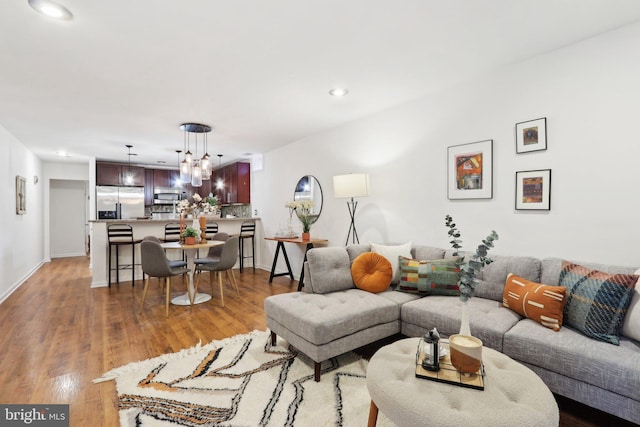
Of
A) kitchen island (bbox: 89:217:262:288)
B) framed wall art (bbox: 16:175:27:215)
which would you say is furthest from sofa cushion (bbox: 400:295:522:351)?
framed wall art (bbox: 16:175:27:215)

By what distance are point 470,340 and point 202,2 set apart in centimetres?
239

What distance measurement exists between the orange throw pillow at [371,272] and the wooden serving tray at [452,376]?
→ 4.48 feet

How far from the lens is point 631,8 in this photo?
6.44 feet

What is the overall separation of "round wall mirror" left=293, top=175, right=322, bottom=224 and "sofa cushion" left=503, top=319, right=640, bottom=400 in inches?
131

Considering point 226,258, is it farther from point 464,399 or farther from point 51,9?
point 464,399

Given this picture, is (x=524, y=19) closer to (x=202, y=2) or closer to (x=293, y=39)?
(x=293, y=39)

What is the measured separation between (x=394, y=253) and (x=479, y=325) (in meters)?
1.17

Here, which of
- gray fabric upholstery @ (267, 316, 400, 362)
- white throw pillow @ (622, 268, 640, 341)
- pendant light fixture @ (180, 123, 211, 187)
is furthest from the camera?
pendant light fixture @ (180, 123, 211, 187)

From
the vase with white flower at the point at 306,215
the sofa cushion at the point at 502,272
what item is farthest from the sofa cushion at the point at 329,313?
the vase with white flower at the point at 306,215

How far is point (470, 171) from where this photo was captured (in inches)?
119

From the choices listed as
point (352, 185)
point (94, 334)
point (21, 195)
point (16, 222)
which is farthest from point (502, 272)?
point (21, 195)

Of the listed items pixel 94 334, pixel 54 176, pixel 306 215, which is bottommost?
pixel 94 334

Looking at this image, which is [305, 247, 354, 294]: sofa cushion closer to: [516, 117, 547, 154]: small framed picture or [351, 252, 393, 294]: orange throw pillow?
[351, 252, 393, 294]: orange throw pillow

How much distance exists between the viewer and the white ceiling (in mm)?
1940
